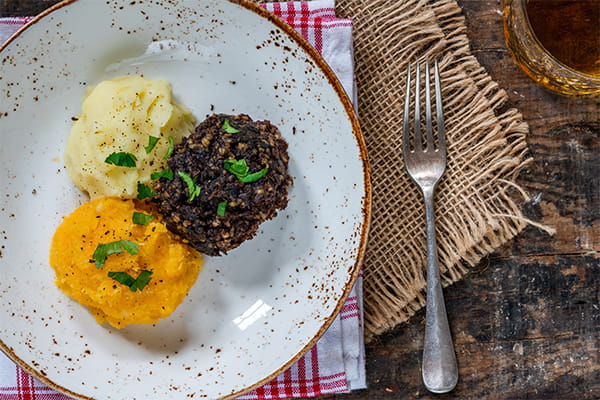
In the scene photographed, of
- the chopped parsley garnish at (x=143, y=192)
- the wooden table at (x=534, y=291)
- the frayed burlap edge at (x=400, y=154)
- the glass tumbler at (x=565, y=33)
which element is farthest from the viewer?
the wooden table at (x=534, y=291)

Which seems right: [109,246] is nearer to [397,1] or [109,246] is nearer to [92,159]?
[92,159]

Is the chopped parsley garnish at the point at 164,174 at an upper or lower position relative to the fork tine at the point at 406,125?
upper

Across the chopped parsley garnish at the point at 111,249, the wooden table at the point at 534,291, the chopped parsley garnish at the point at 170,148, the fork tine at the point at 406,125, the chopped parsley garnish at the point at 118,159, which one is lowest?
the wooden table at the point at 534,291

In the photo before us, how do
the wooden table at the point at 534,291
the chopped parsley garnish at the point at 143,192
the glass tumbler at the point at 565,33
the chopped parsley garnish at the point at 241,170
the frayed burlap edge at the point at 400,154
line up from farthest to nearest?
1. the wooden table at the point at 534,291
2. the frayed burlap edge at the point at 400,154
3. the glass tumbler at the point at 565,33
4. the chopped parsley garnish at the point at 143,192
5. the chopped parsley garnish at the point at 241,170

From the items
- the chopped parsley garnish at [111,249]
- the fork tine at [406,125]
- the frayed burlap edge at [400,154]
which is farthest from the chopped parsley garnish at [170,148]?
the fork tine at [406,125]

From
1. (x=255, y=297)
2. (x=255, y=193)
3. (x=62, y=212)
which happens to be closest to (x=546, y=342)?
(x=255, y=297)

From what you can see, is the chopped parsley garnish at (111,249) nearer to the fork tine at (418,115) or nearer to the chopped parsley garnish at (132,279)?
the chopped parsley garnish at (132,279)

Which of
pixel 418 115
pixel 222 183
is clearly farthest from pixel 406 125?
pixel 222 183
